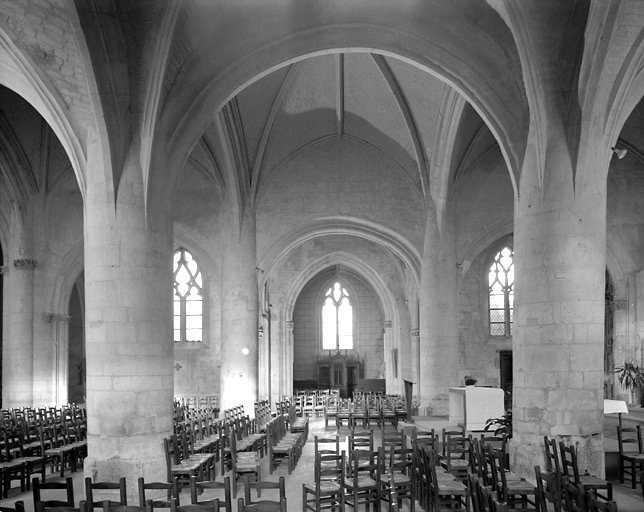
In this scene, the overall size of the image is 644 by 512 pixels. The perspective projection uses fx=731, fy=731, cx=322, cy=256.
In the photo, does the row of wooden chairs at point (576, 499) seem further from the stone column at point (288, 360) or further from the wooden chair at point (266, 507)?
the stone column at point (288, 360)

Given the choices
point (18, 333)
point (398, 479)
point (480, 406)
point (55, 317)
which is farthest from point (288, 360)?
point (398, 479)

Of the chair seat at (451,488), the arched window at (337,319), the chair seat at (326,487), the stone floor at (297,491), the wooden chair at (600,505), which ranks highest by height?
the arched window at (337,319)

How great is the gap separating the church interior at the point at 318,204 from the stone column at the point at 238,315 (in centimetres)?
7

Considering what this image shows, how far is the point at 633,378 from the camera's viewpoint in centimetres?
2056

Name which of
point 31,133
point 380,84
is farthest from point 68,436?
point 380,84

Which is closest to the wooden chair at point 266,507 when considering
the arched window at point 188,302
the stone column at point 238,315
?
the stone column at point 238,315

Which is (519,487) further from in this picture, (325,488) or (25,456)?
(25,456)

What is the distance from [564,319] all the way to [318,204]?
13340 mm

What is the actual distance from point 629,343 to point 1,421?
17.8m

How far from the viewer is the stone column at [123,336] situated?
1152 cm

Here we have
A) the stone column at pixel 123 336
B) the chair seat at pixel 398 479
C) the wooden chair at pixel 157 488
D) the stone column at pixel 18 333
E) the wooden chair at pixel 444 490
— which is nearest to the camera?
the wooden chair at pixel 157 488

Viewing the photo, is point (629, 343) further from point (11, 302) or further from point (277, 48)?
point (11, 302)

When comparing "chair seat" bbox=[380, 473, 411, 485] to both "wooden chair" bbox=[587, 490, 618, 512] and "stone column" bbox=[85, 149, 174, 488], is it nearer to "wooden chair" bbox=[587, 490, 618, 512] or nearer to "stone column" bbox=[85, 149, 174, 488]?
"wooden chair" bbox=[587, 490, 618, 512]

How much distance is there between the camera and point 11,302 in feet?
71.5
